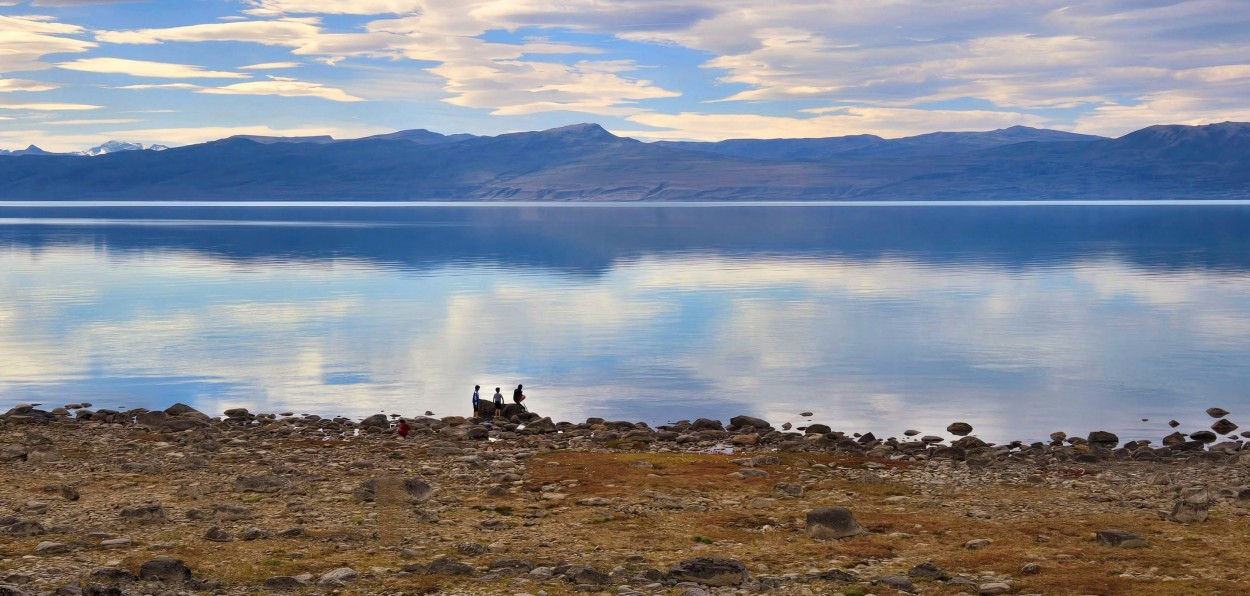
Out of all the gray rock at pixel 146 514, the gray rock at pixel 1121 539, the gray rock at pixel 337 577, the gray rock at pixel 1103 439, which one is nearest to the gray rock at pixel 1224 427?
the gray rock at pixel 1103 439

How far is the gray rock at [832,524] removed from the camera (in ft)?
63.5

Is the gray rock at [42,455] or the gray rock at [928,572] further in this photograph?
the gray rock at [42,455]

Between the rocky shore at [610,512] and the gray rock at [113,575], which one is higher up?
the gray rock at [113,575]

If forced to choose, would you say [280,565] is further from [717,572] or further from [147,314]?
[147,314]

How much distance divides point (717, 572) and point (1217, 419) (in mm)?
24283

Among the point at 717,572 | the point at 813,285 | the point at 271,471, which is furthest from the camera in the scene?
the point at 813,285

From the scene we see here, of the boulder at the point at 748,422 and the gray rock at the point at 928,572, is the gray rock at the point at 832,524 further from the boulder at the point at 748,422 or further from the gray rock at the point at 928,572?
the boulder at the point at 748,422

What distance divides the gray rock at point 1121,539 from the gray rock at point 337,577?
37.7ft

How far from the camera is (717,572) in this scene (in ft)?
54.7

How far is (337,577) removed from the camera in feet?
54.7

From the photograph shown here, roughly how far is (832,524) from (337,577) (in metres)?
7.88

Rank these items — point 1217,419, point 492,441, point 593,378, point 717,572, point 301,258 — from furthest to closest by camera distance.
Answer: point 301,258
point 593,378
point 1217,419
point 492,441
point 717,572

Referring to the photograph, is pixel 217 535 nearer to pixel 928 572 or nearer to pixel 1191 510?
pixel 928 572

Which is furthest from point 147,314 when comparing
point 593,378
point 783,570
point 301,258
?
point 783,570
